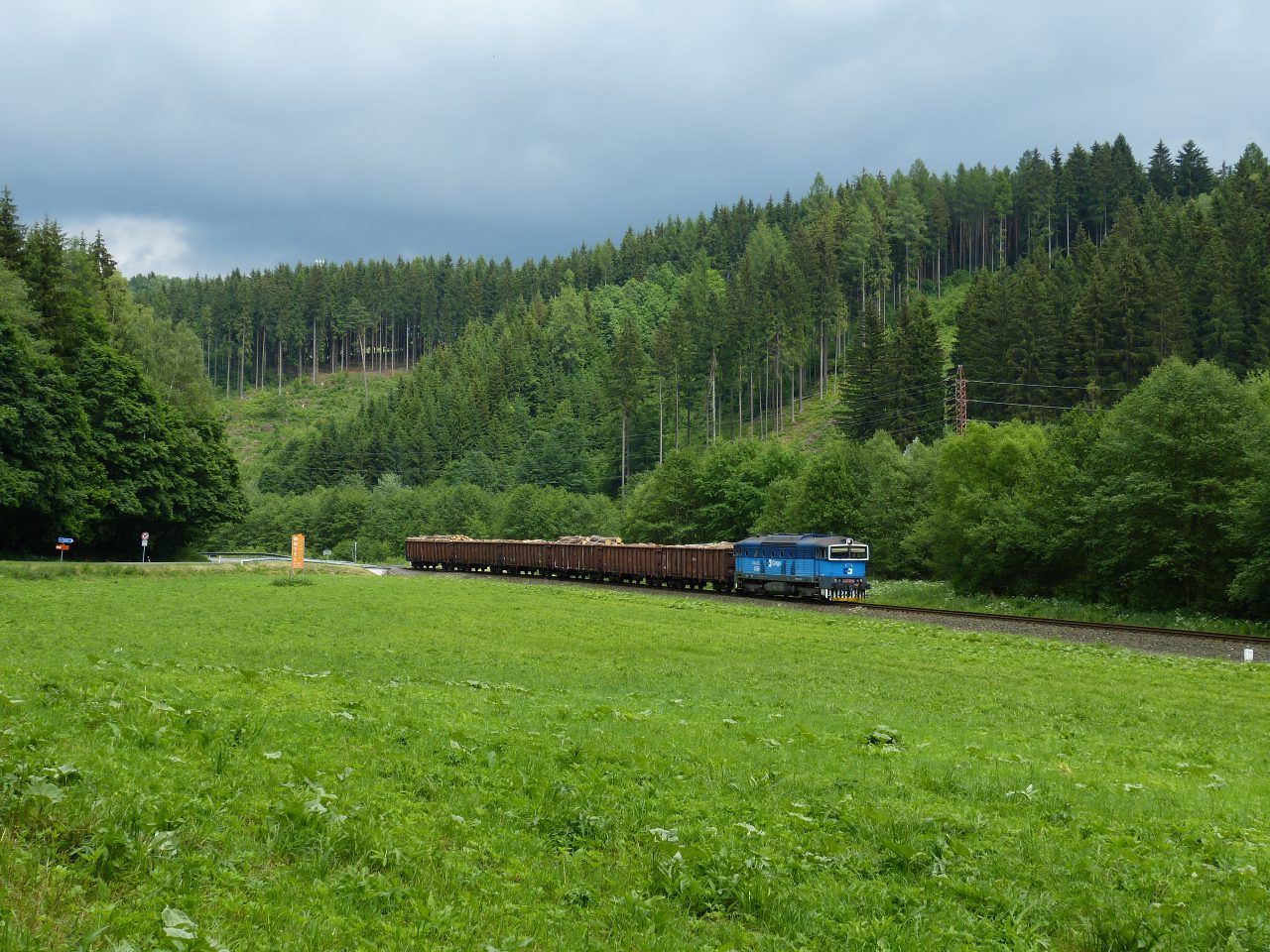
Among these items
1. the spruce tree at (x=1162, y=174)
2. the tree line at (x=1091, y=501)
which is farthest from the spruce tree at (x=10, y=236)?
the spruce tree at (x=1162, y=174)

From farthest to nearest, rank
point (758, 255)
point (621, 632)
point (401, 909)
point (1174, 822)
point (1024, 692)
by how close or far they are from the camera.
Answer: point (758, 255)
point (621, 632)
point (1024, 692)
point (1174, 822)
point (401, 909)

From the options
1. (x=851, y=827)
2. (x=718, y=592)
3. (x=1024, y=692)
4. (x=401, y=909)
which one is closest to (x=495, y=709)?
(x=851, y=827)

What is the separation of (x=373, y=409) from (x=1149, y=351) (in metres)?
113

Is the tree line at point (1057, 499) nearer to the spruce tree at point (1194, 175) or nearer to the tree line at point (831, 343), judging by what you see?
the tree line at point (831, 343)

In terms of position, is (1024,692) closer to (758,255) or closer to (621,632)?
(621,632)

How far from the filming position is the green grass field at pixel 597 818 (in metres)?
6.69

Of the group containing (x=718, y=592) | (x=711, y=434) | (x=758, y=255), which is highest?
(x=758, y=255)

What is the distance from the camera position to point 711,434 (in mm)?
129625

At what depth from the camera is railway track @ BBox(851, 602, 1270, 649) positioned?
31719 millimetres

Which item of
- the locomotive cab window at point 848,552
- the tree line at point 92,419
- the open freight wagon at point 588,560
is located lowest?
the open freight wagon at point 588,560

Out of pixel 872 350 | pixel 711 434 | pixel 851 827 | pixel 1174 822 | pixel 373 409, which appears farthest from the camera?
pixel 373 409

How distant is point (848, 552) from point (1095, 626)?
1352 centimetres

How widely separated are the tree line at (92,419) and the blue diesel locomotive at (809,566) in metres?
42.1

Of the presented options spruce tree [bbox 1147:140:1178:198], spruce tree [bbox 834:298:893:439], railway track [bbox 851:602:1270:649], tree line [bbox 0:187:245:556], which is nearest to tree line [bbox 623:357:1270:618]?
railway track [bbox 851:602:1270:649]
